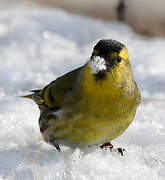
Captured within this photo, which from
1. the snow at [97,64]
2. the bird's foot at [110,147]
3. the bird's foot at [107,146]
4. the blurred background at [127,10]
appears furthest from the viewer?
the blurred background at [127,10]

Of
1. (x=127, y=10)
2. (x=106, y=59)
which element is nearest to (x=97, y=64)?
(x=106, y=59)

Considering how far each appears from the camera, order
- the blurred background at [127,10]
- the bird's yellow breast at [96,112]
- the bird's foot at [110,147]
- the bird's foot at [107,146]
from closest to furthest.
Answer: the bird's yellow breast at [96,112] < the bird's foot at [110,147] < the bird's foot at [107,146] < the blurred background at [127,10]

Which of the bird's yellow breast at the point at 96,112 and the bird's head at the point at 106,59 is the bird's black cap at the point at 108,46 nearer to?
the bird's head at the point at 106,59

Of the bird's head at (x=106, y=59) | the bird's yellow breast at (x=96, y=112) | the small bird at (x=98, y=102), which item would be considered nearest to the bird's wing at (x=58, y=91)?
the small bird at (x=98, y=102)

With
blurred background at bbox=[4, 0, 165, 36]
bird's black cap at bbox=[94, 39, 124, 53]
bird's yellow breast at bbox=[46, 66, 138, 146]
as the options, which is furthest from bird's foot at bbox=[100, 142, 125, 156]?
blurred background at bbox=[4, 0, 165, 36]

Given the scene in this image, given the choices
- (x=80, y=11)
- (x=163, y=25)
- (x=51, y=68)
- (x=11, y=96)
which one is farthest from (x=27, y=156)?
(x=80, y=11)

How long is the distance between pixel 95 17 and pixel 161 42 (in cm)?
173

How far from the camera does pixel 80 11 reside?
8406mm

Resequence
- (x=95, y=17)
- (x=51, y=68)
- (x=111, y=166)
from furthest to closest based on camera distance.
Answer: (x=95, y=17)
(x=51, y=68)
(x=111, y=166)

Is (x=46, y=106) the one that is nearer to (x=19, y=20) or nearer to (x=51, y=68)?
(x=51, y=68)

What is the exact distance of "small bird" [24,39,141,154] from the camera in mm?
3227

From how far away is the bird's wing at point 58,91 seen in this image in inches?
146

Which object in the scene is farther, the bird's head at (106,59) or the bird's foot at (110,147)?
the bird's foot at (110,147)

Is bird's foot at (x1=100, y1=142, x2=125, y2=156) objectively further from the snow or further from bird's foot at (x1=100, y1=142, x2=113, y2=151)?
the snow
